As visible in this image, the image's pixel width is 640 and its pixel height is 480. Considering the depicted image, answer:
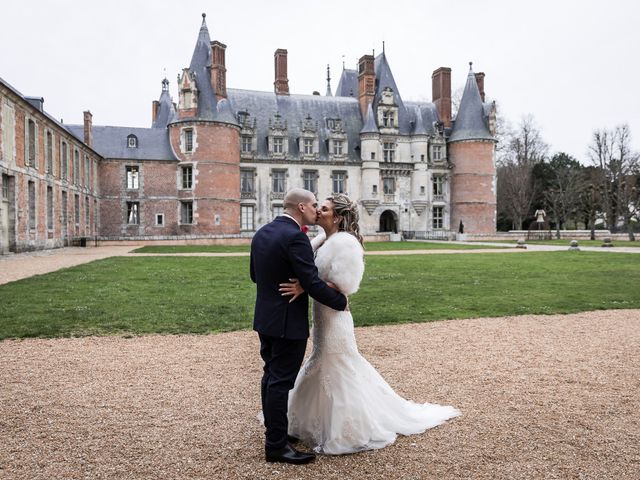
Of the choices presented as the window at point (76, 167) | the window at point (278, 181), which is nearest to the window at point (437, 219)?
the window at point (278, 181)

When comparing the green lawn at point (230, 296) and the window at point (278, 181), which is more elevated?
the window at point (278, 181)

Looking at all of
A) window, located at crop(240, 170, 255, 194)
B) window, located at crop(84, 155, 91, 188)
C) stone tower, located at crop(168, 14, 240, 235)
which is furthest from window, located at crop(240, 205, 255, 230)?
window, located at crop(84, 155, 91, 188)

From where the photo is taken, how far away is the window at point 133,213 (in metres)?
38.4

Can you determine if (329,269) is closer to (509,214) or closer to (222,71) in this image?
(222,71)

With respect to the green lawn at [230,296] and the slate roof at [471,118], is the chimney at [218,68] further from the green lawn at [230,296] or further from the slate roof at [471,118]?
the green lawn at [230,296]

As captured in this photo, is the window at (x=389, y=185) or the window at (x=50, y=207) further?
the window at (x=389, y=185)

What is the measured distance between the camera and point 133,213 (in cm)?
3859

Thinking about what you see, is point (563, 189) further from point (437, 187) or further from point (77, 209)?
point (77, 209)

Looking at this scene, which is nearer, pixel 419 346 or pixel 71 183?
pixel 419 346

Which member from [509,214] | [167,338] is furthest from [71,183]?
[509,214]

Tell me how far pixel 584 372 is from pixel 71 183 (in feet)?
102

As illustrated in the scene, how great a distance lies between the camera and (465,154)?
4362 cm

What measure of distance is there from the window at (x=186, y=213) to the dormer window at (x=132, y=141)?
209 inches

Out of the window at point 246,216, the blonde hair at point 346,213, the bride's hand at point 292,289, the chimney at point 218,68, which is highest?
the chimney at point 218,68
